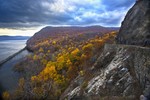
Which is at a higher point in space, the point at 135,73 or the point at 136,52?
the point at 136,52

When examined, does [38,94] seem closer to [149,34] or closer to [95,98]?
[95,98]

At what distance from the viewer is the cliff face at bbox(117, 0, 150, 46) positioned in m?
41.5

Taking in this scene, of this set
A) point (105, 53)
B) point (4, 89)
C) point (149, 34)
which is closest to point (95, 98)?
point (105, 53)

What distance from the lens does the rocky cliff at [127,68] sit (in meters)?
29.1

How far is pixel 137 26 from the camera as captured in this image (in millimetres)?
45719

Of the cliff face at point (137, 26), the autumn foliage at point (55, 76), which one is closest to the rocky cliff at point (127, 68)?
the cliff face at point (137, 26)

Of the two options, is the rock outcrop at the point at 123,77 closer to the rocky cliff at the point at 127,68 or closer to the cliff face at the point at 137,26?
the rocky cliff at the point at 127,68

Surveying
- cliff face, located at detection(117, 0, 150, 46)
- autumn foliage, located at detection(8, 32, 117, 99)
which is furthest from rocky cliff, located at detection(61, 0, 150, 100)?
autumn foliage, located at detection(8, 32, 117, 99)

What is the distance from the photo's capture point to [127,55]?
3475 cm

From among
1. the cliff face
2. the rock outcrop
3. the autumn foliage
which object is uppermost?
the cliff face

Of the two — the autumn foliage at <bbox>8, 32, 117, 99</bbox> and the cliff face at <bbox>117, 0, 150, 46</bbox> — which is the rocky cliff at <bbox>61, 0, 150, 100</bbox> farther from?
the autumn foliage at <bbox>8, 32, 117, 99</bbox>

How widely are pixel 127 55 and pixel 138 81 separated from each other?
6383mm

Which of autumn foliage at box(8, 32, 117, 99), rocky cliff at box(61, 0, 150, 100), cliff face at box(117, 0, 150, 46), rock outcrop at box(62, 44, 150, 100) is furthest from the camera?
autumn foliage at box(8, 32, 117, 99)

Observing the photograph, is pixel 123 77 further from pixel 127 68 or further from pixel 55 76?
pixel 55 76
